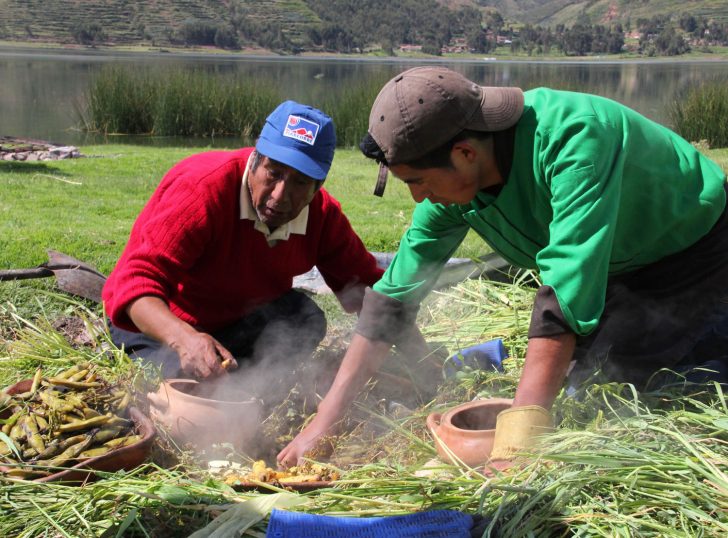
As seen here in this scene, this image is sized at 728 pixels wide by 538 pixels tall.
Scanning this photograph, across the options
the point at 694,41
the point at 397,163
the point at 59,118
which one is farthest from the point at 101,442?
the point at 694,41

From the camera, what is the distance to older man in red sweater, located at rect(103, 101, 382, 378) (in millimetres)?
3027

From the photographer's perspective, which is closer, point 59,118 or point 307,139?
point 307,139

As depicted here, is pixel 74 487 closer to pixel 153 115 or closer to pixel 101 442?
pixel 101 442

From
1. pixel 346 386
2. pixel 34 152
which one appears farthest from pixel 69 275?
pixel 34 152

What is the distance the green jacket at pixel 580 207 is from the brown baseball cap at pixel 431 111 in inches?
4.4

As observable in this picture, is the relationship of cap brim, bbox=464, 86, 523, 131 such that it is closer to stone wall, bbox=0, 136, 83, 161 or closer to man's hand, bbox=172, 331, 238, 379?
man's hand, bbox=172, 331, 238, 379

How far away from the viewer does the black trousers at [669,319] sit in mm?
2873

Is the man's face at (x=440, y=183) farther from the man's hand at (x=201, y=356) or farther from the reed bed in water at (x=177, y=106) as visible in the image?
the reed bed in water at (x=177, y=106)

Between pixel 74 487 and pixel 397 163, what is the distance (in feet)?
4.34

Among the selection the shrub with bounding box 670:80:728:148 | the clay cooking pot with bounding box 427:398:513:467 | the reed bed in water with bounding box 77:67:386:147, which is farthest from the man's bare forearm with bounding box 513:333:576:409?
the reed bed in water with bounding box 77:67:386:147

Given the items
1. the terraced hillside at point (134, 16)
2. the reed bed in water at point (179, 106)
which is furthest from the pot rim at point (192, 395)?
the terraced hillside at point (134, 16)

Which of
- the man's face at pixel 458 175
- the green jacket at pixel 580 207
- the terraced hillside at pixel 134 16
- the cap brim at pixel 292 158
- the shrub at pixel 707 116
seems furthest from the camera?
the terraced hillside at pixel 134 16

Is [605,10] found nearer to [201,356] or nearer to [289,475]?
[201,356]

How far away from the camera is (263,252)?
347cm
